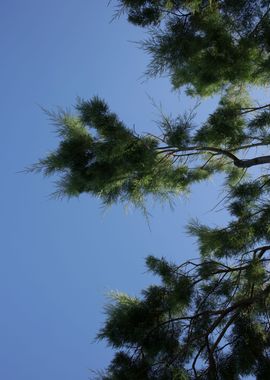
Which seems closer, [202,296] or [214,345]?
[214,345]

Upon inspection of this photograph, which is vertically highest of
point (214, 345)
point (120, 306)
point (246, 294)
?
point (120, 306)

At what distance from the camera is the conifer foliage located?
3383 mm

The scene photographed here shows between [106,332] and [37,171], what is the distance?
4.63ft

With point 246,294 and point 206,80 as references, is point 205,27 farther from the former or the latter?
point 246,294

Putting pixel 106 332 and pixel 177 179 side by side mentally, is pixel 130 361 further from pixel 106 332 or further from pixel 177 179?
pixel 177 179

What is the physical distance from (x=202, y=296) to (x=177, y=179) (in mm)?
1071

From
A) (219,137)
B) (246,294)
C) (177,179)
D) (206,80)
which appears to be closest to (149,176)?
(177,179)

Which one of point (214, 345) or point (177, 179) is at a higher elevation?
point (177, 179)

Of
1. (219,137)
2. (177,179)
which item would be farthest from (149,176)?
(219,137)

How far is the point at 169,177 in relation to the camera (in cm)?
407

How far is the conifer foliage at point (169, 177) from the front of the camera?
338 cm

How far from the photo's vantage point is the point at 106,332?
346 cm

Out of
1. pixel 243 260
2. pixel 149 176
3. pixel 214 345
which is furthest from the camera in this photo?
pixel 149 176

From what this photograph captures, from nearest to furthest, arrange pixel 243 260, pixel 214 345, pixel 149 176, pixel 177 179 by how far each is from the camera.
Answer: pixel 214 345, pixel 243 260, pixel 149 176, pixel 177 179
